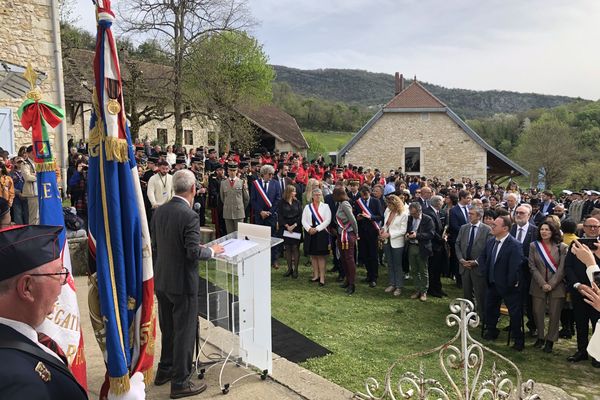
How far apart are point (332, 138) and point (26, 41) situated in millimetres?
54675

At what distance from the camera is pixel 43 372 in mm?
1609

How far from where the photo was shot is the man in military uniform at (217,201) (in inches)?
423

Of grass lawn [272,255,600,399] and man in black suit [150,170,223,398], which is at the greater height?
→ man in black suit [150,170,223,398]

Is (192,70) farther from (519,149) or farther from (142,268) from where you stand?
(519,149)

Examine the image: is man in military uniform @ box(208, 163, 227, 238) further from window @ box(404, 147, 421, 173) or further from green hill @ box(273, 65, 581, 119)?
green hill @ box(273, 65, 581, 119)

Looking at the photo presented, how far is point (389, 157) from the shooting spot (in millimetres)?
32062

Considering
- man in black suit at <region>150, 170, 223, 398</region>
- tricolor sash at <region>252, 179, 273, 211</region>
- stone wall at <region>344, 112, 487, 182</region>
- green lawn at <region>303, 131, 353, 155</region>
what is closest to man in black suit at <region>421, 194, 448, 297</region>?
tricolor sash at <region>252, 179, 273, 211</region>

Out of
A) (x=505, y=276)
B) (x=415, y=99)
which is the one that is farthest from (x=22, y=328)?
(x=415, y=99)

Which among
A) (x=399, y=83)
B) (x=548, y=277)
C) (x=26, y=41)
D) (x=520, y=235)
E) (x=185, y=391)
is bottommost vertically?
(x=185, y=391)

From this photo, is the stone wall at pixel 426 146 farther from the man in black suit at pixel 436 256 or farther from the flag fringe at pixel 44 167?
the flag fringe at pixel 44 167

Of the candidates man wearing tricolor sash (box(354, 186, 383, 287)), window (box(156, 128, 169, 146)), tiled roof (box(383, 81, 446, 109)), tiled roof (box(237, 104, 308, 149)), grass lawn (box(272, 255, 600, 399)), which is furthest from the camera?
tiled roof (box(237, 104, 308, 149))

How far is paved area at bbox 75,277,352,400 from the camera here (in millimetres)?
4387

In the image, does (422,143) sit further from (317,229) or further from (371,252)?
(317,229)

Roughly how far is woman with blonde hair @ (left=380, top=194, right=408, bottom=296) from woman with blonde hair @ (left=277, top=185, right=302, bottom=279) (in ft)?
5.74
